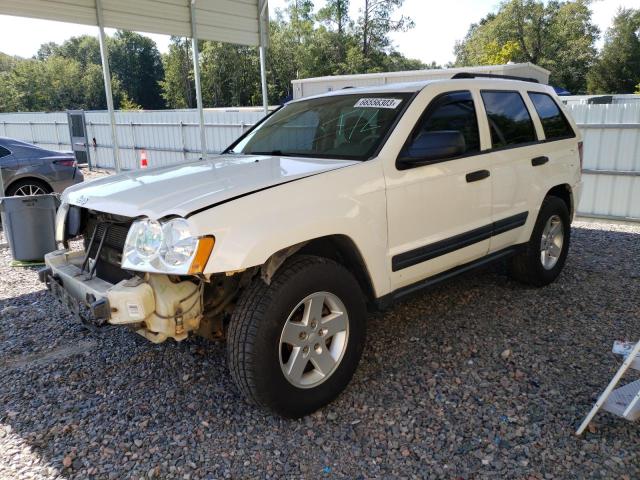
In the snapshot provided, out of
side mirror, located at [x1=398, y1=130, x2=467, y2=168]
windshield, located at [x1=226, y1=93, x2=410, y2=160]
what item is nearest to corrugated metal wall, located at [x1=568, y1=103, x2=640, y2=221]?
windshield, located at [x1=226, y1=93, x2=410, y2=160]

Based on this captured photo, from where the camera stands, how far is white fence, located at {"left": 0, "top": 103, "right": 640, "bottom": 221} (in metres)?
8.75

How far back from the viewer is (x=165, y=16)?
9.52 m

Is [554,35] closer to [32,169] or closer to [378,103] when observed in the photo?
[32,169]

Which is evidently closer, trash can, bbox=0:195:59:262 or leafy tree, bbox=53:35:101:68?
trash can, bbox=0:195:59:262

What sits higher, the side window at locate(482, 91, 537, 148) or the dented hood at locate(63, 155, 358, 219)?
the side window at locate(482, 91, 537, 148)

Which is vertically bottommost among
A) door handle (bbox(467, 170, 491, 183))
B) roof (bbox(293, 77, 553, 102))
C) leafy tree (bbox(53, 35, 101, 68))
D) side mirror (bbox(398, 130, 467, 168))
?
door handle (bbox(467, 170, 491, 183))

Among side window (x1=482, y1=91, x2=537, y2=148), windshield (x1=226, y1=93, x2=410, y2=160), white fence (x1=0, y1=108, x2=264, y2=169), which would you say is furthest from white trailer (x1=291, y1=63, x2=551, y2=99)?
windshield (x1=226, y1=93, x2=410, y2=160)

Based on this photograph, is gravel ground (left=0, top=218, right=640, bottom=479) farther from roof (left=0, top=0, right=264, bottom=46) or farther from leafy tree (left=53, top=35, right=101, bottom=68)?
leafy tree (left=53, top=35, right=101, bottom=68)

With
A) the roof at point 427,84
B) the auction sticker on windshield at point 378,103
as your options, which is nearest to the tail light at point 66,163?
the roof at point 427,84

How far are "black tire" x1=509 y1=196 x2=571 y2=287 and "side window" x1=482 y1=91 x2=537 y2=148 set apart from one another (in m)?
0.69

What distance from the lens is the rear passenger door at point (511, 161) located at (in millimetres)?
4184

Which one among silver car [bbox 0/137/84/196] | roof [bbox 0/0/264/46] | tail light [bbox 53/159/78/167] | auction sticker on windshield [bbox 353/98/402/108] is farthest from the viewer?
tail light [bbox 53/159/78/167]

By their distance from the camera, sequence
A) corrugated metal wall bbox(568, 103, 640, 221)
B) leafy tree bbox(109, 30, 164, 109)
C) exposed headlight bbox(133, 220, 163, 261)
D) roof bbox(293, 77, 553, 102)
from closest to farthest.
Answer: exposed headlight bbox(133, 220, 163, 261) → roof bbox(293, 77, 553, 102) → corrugated metal wall bbox(568, 103, 640, 221) → leafy tree bbox(109, 30, 164, 109)

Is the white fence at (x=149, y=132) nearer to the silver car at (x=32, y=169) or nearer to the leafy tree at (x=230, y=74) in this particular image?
the silver car at (x=32, y=169)
